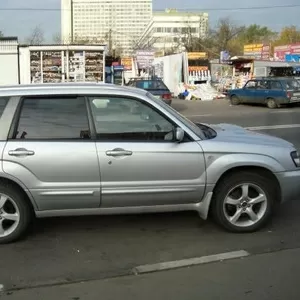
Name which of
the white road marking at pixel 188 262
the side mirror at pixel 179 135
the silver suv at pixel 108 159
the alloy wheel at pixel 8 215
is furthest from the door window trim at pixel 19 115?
the white road marking at pixel 188 262

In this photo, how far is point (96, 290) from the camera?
13.1 feet

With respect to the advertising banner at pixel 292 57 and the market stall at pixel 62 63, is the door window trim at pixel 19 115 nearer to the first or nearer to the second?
the market stall at pixel 62 63

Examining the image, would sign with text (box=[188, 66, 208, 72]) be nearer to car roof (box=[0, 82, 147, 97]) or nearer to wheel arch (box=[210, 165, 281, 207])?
wheel arch (box=[210, 165, 281, 207])

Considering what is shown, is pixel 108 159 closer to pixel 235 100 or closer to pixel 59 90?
pixel 59 90

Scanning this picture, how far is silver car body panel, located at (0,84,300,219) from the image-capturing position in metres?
4.91

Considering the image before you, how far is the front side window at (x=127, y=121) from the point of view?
5070 millimetres

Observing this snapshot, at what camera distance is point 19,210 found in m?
5.01

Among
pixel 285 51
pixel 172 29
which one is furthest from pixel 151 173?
pixel 172 29

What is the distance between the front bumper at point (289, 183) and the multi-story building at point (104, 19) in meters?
57.4

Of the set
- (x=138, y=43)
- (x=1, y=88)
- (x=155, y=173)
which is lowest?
(x=155, y=173)

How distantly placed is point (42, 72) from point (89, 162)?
20407 mm

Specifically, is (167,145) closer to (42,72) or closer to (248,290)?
(248,290)

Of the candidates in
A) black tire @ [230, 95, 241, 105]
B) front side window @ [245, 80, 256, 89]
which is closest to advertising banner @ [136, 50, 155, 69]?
black tire @ [230, 95, 241, 105]

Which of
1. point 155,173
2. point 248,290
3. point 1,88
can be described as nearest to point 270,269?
point 248,290
